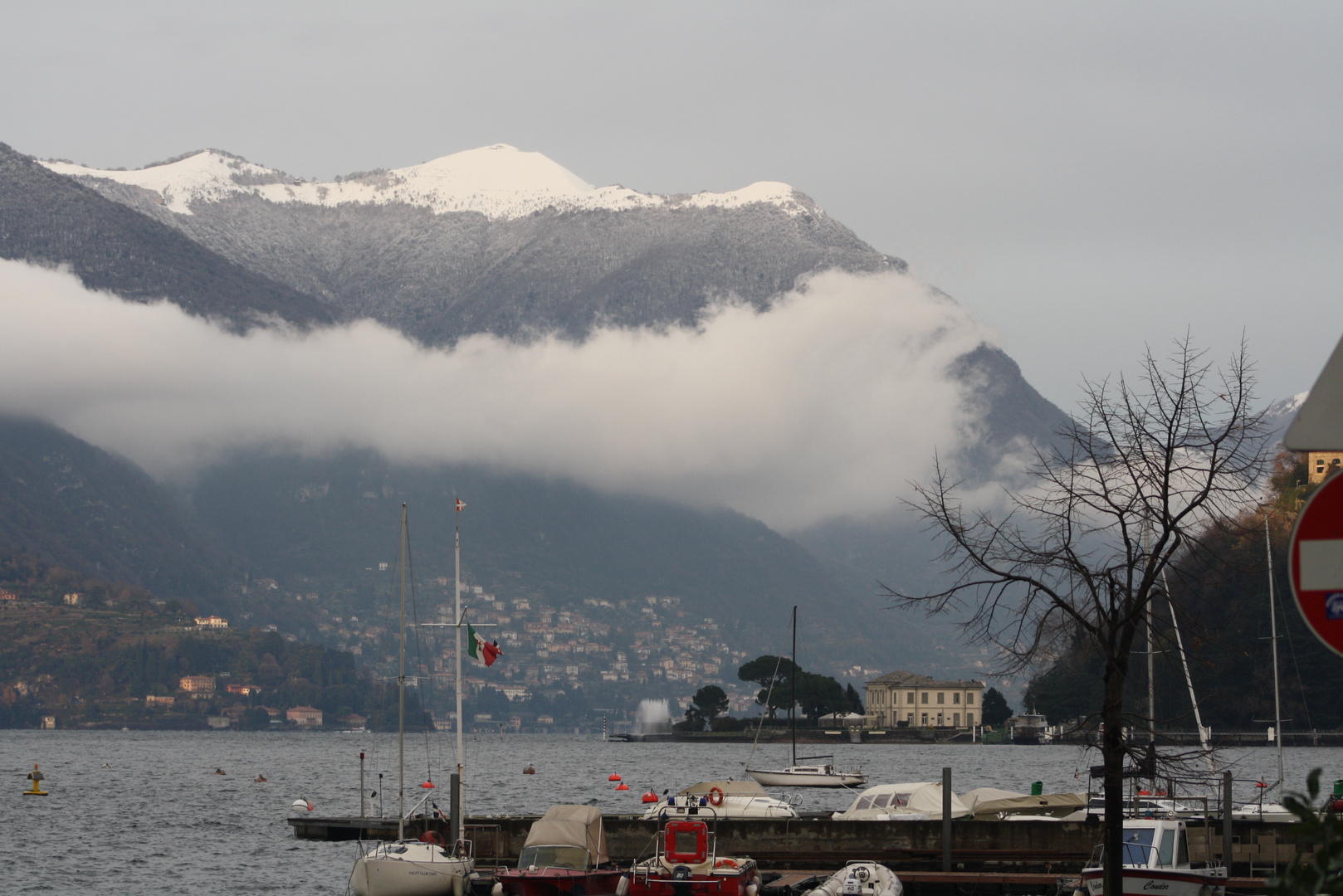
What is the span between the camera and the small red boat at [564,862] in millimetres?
42656

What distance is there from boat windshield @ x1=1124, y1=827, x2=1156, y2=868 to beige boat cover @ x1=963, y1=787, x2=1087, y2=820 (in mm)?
22863

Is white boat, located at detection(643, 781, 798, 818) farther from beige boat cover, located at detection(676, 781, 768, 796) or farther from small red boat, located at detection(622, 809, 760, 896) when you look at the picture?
small red boat, located at detection(622, 809, 760, 896)

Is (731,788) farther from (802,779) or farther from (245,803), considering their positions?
(245,803)

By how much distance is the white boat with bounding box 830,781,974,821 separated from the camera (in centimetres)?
6078

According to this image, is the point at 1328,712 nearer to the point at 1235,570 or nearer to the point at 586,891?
the point at 586,891

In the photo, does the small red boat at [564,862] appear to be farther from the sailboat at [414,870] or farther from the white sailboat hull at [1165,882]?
the white sailboat hull at [1165,882]

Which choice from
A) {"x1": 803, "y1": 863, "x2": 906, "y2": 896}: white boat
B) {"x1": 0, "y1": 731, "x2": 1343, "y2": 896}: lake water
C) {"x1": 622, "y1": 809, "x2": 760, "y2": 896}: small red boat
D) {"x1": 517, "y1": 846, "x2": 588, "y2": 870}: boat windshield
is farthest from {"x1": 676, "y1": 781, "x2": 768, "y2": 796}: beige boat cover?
{"x1": 803, "y1": 863, "x2": 906, "y2": 896}: white boat

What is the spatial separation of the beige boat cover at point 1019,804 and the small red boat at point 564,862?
19.8 metres

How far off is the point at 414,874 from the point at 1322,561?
4344 centimetres

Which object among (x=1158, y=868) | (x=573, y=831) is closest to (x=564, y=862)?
(x=573, y=831)

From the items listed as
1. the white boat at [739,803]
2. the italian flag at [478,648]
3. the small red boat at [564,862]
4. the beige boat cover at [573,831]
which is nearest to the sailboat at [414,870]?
the small red boat at [564,862]

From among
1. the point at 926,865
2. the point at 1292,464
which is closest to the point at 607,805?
the point at 926,865

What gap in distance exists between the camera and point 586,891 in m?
42.8

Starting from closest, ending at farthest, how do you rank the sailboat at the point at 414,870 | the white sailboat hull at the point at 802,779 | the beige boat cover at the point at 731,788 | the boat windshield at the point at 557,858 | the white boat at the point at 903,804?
the boat windshield at the point at 557,858, the sailboat at the point at 414,870, the white boat at the point at 903,804, the beige boat cover at the point at 731,788, the white sailboat hull at the point at 802,779
